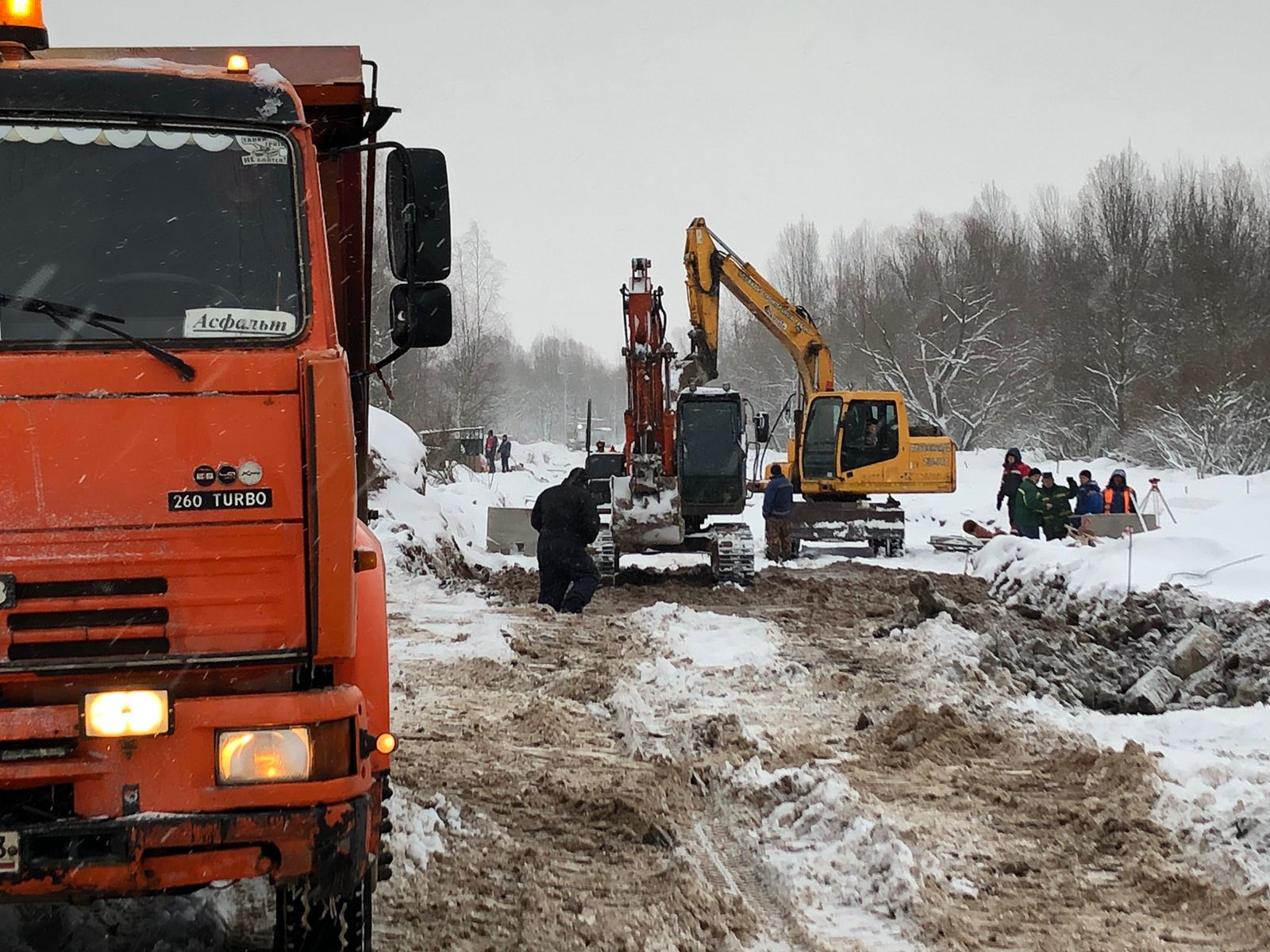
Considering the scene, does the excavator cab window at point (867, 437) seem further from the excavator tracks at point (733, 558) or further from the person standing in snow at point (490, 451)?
the person standing in snow at point (490, 451)

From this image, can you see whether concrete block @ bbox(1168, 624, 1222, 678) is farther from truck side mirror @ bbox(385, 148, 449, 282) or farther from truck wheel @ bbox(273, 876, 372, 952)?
truck wheel @ bbox(273, 876, 372, 952)

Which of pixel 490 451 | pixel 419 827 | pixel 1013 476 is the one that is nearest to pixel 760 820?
pixel 419 827

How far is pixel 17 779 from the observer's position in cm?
328

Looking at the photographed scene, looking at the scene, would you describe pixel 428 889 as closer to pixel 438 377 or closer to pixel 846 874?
pixel 846 874

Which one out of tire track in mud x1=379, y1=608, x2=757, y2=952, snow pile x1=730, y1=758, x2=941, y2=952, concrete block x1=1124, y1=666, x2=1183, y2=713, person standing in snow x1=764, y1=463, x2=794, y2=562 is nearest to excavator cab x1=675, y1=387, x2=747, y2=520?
person standing in snow x1=764, y1=463, x2=794, y2=562

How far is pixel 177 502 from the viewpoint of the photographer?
353 cm

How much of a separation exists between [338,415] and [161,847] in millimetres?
1291

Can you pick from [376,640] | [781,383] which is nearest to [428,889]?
[376,640]

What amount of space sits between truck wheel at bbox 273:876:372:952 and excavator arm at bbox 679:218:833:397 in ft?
50.2

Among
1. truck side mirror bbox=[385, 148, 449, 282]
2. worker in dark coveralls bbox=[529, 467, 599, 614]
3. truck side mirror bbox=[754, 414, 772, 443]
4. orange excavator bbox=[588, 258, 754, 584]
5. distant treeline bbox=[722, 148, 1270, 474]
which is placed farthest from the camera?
distant treeline bbox=[722, 148, 1270, 474]

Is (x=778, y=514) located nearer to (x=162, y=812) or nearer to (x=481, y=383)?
(x=162, y=812)

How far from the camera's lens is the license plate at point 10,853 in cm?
319

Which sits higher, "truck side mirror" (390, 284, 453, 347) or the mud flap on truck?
"truck side mirror" (390, 284, 453, 347)

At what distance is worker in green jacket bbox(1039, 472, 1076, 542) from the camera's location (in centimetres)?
1933
